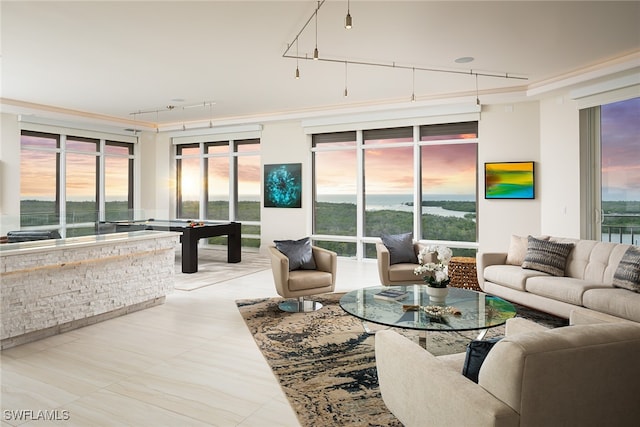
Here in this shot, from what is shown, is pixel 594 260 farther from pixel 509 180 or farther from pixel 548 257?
pixel 509 180

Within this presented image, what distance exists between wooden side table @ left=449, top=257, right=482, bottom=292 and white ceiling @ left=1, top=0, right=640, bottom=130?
→ 2.75 meters

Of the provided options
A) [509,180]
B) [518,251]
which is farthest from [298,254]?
[509,180]

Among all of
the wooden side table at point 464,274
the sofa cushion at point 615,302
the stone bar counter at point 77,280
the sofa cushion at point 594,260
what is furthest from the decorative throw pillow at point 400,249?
the stone bar counter at point 77,280

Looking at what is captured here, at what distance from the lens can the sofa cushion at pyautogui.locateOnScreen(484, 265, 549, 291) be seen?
4.86 m

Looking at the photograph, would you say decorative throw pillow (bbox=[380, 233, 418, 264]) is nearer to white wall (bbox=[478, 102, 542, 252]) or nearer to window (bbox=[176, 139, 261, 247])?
white wall (bbox=[478, 102, 542, 252])

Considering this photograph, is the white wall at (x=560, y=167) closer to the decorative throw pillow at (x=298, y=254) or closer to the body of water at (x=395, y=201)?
the body of water at (x=395, y=201)

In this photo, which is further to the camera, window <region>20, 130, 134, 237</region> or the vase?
window <region>20, 130, 134, 237</region>

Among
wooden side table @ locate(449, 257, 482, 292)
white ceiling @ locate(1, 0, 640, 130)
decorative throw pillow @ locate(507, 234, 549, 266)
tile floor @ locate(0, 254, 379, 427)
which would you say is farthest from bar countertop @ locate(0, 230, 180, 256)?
decorative throw pillow @ locate(507, 234, 549, 266)

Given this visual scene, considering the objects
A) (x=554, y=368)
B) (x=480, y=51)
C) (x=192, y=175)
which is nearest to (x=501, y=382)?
(x=554, y=368)

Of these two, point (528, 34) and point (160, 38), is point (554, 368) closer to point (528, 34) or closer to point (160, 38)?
point (528, 34)

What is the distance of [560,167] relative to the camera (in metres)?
6.77

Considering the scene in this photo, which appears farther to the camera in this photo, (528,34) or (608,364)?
(528,34)

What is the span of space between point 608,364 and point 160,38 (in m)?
5.08

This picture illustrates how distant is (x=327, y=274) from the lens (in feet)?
16.8
